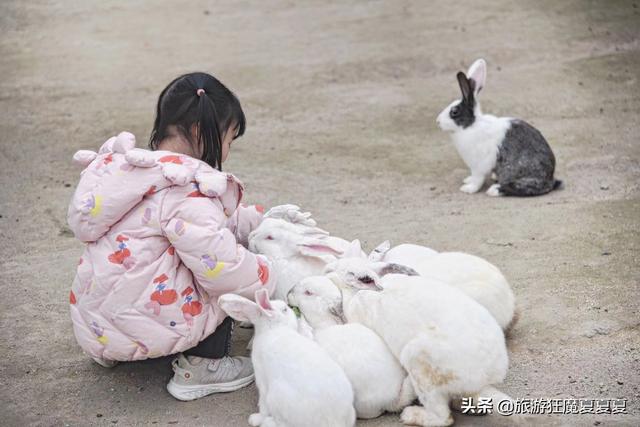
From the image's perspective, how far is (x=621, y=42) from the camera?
8.47 meters

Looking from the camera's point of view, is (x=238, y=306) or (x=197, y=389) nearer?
(x=238, y=306)

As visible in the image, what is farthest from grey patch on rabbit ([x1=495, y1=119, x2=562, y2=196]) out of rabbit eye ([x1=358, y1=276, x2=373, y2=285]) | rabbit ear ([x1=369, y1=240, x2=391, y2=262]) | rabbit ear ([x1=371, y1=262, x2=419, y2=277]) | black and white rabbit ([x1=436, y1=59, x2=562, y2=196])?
rabbit eye ([x1=358, y1=276, x2=373, y2=285])

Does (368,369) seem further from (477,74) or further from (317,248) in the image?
(477,74)

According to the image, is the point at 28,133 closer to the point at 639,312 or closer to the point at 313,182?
the point at 313,182

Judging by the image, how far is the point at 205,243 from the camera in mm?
3271

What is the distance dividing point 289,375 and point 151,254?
745 millimetres

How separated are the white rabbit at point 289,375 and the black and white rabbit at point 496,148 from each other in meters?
2.94

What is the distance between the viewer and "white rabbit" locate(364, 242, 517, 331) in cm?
358

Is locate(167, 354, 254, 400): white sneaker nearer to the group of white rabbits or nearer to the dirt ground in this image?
the dirt ground

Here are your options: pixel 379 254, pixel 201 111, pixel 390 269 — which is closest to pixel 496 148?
pixel 379 254

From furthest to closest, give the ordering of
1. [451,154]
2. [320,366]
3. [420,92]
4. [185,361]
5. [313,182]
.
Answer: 1. [420,92]
2. [451,154]
3. [313,182]
4. [185,361]
5. [320,366]

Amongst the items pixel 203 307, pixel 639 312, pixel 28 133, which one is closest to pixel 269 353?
pixel 203 307

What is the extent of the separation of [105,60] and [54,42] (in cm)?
79

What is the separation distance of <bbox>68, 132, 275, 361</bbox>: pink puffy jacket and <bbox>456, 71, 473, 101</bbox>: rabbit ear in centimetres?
293
